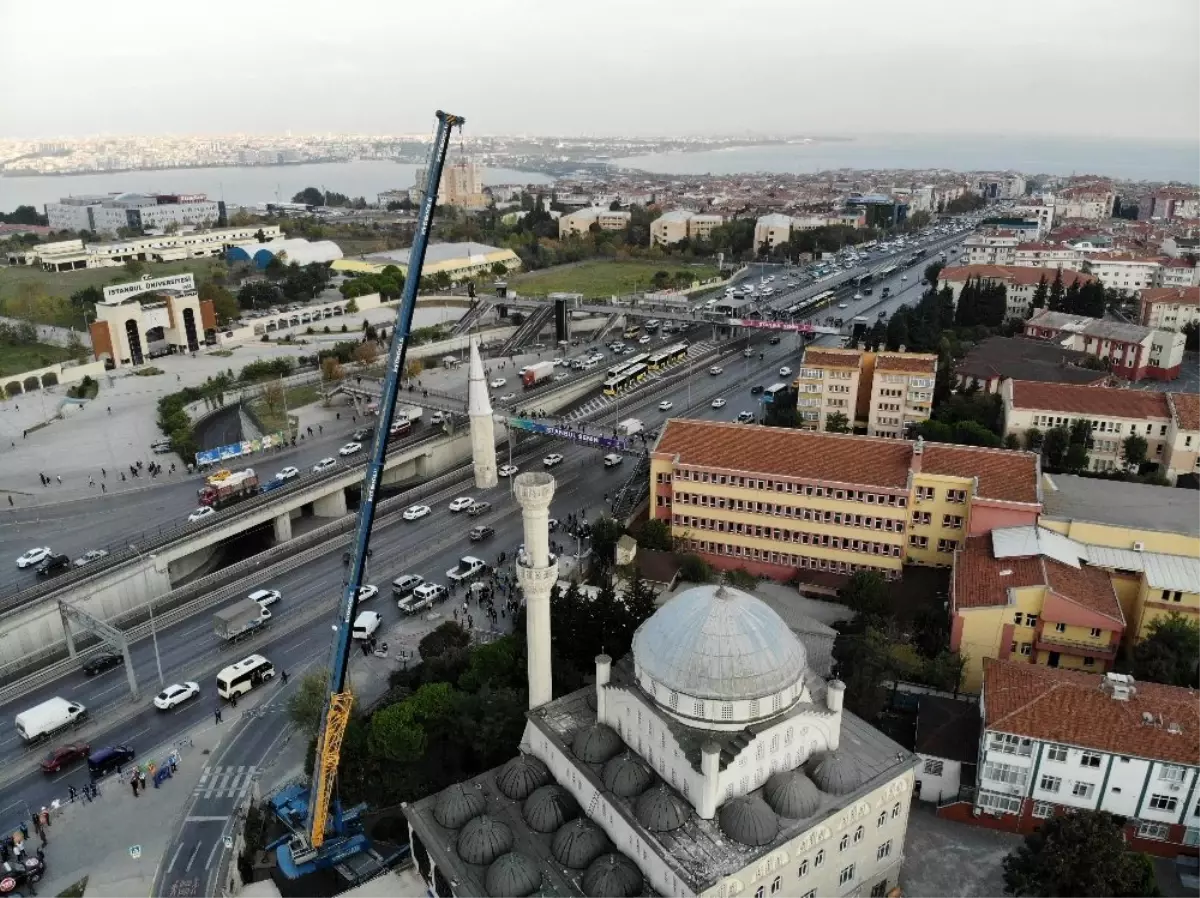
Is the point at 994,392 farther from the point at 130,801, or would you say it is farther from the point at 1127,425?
the point at 130,801

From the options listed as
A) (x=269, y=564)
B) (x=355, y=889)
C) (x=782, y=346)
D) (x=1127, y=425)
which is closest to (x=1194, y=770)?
(x=355, y=889)

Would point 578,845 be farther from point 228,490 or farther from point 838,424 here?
point 838,424

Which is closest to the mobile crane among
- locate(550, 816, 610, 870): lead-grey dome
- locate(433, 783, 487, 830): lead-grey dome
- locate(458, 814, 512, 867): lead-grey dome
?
locate(433, 783, 487, 830): lead-grey dome

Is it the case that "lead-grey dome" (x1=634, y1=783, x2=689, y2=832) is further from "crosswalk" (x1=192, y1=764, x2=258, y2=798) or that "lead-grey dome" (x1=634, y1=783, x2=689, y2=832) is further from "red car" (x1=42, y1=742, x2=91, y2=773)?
"red car" (x1=42, y1=742, x2=91, y2=773)

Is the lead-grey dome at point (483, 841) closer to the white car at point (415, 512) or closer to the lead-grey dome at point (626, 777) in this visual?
the lead-grey dome at point (626, 777)

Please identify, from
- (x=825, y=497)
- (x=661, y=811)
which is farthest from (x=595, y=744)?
(x=825, y=497)
